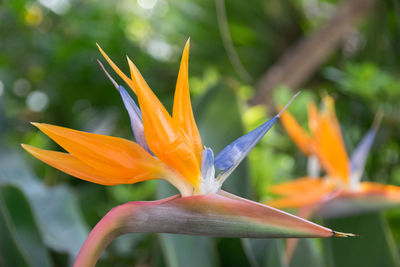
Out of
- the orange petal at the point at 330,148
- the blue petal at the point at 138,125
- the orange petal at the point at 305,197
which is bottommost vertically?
the blue petal at the point at 138,125

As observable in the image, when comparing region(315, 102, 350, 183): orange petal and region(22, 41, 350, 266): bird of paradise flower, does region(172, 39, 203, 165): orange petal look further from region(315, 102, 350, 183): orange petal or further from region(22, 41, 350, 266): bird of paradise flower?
region(315, 102, 350, 183): orange petal

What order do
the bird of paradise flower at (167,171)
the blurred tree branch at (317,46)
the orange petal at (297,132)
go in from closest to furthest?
the bird of paradise flower at (167,171) → the orange petal at (297,132) → the blurred tree branch at (317,46)

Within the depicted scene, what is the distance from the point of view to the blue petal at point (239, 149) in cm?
26

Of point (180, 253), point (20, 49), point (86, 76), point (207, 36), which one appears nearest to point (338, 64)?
point (207, 36)

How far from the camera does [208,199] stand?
250mm

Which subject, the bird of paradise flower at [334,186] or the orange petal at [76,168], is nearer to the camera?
the orange petal at [76,168]

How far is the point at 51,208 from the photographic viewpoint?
27.6 inches

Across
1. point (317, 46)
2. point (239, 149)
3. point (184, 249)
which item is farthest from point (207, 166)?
point (317, 46)

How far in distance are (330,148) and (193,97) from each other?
47cm

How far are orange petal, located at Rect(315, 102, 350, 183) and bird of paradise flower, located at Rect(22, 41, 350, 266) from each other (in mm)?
283

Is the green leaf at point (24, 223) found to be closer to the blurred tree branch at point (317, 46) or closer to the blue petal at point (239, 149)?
the blue petal at point (239, 149)

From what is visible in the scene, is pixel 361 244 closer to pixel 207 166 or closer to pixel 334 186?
pixel 334 186

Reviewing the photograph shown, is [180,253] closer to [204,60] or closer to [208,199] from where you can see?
[208,199]

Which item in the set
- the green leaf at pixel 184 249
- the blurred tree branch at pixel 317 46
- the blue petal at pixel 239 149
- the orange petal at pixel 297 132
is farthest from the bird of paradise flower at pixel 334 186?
the blurred tree branch at pixel 317 46
